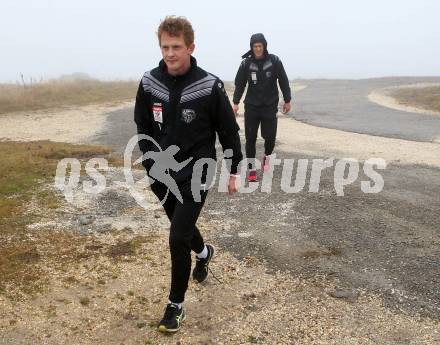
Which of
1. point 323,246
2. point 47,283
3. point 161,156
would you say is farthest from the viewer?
point 323,246

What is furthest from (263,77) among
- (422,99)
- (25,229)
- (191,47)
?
(422,99)

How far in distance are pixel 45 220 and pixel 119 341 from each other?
3.62 metres

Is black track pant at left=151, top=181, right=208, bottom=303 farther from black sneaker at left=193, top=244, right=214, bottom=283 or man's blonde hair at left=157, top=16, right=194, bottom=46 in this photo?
man's blonde hair at left=157, top=16, right=194, bottom=46

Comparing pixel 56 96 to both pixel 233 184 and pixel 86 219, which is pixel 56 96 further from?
pixel 233 184

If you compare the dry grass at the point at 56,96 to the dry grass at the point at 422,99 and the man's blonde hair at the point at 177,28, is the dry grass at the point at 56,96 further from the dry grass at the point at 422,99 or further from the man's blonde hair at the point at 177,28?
the man's blonde hair at the point at 177,28

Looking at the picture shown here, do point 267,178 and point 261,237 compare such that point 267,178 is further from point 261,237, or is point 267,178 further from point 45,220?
point 45,220

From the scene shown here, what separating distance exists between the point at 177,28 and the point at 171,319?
2.54 m

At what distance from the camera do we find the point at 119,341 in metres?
4.40

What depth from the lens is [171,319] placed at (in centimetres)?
448

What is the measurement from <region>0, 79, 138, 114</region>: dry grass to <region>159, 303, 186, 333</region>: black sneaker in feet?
76.3

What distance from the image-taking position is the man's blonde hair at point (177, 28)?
4.02m

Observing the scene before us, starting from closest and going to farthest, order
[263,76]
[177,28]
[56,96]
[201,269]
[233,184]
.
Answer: [177,28], [233,184], [201,269], [263,76], [56,96]

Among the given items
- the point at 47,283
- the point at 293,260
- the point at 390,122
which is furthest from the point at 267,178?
the point at 390,122

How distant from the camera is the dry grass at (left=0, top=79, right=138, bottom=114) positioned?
89.1 ft
